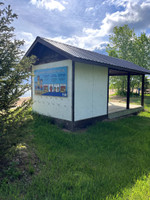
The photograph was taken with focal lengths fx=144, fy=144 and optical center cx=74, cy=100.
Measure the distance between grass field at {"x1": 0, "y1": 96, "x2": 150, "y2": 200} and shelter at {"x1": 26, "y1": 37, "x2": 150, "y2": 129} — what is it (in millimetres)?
1382

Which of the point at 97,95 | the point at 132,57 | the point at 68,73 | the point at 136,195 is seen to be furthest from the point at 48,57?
the point at 132,57

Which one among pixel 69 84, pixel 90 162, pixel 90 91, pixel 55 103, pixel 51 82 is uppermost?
pixel 51 82

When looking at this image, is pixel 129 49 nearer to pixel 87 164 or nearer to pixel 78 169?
pixel 87 164

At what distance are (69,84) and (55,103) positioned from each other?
4.17ft

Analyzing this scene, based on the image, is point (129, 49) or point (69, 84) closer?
point (69, 84)

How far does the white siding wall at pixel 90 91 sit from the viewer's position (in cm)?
604

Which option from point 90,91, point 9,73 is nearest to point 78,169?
point 9,73

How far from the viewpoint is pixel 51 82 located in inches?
266

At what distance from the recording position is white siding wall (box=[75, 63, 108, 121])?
6.04 metres

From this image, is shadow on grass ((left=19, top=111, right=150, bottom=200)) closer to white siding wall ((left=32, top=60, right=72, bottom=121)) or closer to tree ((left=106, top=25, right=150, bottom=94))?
white siding wall ((left=32, top=60, right=72, bottom=121))

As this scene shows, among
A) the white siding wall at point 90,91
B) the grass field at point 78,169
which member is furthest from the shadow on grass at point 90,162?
the white siding wall at point 90,91

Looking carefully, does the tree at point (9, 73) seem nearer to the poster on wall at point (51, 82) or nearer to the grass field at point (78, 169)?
the grass field at point (78, 169)

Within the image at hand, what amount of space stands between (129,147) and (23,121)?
3.27 meters

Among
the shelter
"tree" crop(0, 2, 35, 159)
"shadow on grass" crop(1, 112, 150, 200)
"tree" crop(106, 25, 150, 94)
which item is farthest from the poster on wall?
"tree" crop(106, 25, 150, 94)
